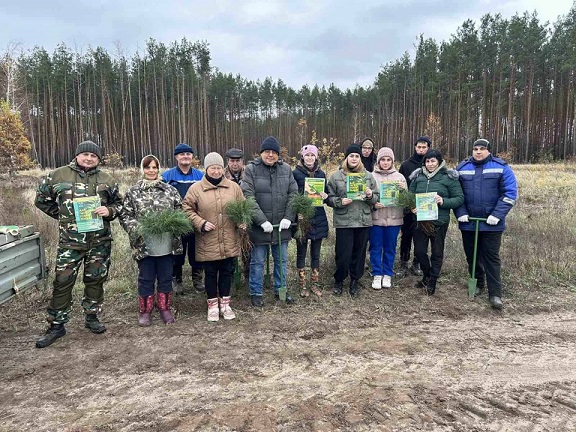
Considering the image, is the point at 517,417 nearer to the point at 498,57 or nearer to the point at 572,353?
the point at 572,353

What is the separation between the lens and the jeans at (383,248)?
235 inches

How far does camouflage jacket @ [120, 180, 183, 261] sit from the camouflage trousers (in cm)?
33

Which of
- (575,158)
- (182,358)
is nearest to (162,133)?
(575,158)

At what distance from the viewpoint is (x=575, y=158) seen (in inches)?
1152

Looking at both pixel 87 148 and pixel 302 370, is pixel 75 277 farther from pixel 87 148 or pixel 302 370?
pixel 302 370

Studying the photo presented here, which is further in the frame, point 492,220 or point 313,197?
point 313,197

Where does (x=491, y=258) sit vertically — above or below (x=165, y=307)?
above

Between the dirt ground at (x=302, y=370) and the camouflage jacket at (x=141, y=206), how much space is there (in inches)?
38.6

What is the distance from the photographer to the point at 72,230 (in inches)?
168

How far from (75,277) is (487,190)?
17.9ft

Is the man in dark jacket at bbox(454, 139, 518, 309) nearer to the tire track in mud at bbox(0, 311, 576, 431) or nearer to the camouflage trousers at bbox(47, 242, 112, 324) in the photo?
the tire track in mud at bbox(0, 311, 576, 431)

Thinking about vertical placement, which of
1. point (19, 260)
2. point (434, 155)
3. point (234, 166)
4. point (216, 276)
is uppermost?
point (434, 155)


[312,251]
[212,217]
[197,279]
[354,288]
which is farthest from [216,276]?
[354,288]

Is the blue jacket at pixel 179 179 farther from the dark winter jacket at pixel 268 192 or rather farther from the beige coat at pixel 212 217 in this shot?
the dark winter jacket at pixel 268 192
